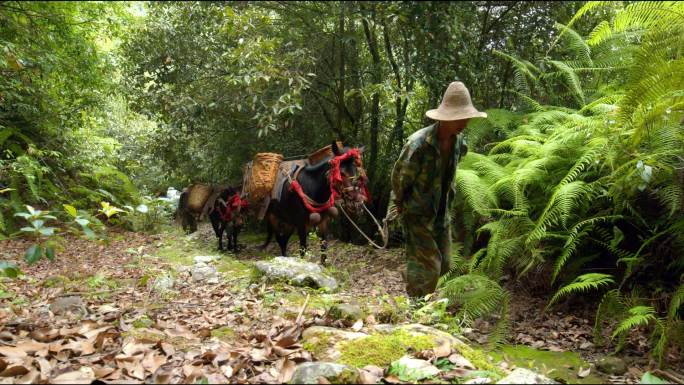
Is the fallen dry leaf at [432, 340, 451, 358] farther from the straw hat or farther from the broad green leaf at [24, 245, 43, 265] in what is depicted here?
the broad green leaf at [24, 245, 43, 265]

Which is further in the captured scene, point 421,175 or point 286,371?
point 421,175

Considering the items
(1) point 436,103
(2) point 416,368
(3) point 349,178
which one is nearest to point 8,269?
(2) point 416,368

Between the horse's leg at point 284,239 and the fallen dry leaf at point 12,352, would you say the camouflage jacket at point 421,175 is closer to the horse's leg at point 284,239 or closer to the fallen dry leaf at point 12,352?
the fallen dry leaf at point 12,352

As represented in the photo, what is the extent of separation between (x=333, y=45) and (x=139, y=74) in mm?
3787

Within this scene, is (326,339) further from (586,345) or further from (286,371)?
(586,345)

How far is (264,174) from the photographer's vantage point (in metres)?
8.14

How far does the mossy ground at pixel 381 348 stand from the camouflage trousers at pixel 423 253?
4.92ft

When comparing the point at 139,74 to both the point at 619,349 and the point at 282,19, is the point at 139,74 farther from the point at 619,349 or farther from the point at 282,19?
the point at 619,349

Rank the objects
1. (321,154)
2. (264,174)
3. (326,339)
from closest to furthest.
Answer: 1. (326,339)
2. (321,154)
3. (264,174)

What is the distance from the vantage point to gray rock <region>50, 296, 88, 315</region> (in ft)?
11.8

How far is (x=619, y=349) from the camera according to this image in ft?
11.9

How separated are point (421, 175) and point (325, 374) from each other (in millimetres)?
2327

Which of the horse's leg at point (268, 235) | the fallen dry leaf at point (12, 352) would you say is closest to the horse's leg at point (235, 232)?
the horse's leg at point (268, 235)

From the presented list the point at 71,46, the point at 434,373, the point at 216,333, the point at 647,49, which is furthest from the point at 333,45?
the point at 434,373
